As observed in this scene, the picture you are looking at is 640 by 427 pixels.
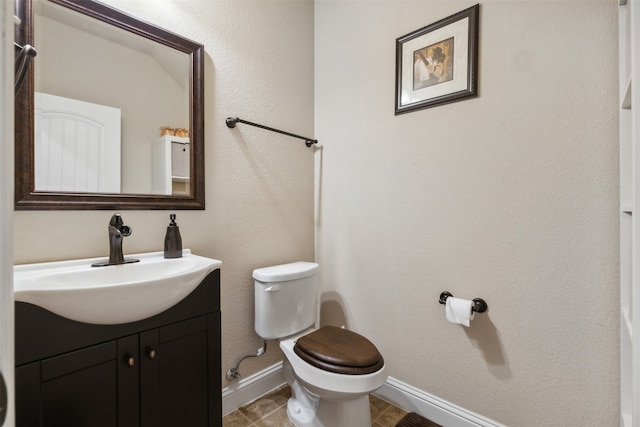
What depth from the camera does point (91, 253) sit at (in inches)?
44.4

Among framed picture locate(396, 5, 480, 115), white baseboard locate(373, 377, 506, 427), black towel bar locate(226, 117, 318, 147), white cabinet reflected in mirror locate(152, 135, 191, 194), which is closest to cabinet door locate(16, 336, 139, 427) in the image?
white cabinet reflected in mirror locate(152, 135, 191, 194)

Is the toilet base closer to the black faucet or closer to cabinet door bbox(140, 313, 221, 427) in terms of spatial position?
cabinet door bbox(140, 313, 221, 427)

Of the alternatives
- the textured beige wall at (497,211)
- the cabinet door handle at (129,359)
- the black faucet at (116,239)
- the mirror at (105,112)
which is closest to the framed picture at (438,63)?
the textured beige wall at (497,211)

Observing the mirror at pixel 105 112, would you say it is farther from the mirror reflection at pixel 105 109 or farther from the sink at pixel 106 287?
the sink at pixel 106 287

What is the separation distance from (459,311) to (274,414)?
3.53ft

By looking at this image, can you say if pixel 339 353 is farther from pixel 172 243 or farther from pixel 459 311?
pixel 172 243

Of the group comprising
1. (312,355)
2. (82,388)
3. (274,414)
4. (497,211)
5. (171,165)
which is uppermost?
(171,165)

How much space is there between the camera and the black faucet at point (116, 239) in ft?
3.58

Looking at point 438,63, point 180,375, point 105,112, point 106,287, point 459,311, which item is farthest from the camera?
point 438,63

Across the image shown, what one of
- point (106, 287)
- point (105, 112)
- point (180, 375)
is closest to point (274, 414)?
point (180, 375)

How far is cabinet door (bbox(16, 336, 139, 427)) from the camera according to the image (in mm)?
747

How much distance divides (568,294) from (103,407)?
1.64 meters

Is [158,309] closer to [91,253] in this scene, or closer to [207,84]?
[91,253]

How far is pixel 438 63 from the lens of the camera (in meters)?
1.44
